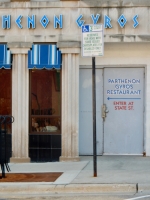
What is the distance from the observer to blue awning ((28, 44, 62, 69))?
13.6 meters

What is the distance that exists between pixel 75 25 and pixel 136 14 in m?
1.62

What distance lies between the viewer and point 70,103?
13750mm

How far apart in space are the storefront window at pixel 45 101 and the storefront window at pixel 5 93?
61 cm

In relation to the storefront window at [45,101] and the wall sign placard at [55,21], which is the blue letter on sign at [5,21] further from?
the storefront window at [45,101]

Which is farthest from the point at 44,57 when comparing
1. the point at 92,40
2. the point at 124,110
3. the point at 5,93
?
the point at 124,110

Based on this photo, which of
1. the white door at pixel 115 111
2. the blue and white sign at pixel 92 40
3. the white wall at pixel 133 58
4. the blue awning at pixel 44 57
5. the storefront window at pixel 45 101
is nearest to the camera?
the blue and white sign at pixel 92 40

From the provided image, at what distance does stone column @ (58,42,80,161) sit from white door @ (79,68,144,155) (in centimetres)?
96

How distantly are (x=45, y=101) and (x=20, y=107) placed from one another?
0.74 meters

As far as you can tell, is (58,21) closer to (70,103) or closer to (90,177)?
(70,103)

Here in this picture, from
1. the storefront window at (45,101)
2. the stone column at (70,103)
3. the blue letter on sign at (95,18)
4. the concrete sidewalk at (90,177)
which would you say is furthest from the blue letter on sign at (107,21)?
the concrete sidewalk at (90,177)

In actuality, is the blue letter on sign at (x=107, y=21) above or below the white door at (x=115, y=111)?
above

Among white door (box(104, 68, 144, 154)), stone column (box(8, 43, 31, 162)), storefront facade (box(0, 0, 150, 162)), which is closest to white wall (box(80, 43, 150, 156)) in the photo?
storefront facade (box(0, 0, 150, 162))

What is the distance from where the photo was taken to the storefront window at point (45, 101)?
14.1 meters

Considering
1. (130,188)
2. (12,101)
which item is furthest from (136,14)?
(130,188)
